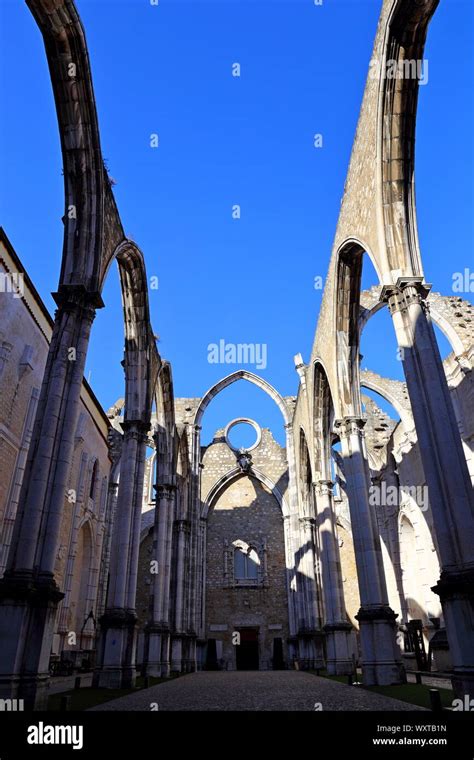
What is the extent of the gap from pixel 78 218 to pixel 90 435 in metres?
13.1

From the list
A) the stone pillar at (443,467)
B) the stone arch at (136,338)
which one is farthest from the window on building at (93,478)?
the stone pillar at (443,467)

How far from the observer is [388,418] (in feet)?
84.1

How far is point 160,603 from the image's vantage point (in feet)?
53.6

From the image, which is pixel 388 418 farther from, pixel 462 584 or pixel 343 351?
pixel 462 584

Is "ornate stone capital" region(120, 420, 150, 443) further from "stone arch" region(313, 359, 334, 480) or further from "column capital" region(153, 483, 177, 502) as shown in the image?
"stone arch" region(313, 359, 334, 480)

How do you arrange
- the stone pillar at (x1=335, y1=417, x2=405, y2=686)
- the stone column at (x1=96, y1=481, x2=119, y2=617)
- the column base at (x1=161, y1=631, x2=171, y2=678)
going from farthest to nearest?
1. the stone column at (x1=96, y1=481, x2=119, y2=617)
2. the column base at (x1=161, y1=631, x2=171, y2=678)
3. the stone pillar at (x1=335, y1=417, x2=405, y2=686)

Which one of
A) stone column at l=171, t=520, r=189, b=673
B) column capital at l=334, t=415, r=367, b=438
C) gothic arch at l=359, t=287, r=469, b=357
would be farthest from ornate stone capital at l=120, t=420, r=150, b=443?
stone column at l=171, t=520, r=189, b=673

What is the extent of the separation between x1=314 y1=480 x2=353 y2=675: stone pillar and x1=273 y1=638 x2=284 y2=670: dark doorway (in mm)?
9688

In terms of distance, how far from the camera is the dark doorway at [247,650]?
24156 millimetres

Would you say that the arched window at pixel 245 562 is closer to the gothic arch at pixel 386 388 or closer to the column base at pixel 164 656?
the column base at pixel 164 656

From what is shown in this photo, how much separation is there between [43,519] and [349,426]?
8033mm

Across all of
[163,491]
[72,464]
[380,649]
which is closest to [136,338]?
[163,491]

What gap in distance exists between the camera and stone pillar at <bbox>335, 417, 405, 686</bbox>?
10.2m

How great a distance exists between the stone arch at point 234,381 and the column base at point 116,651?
15.1 metres
